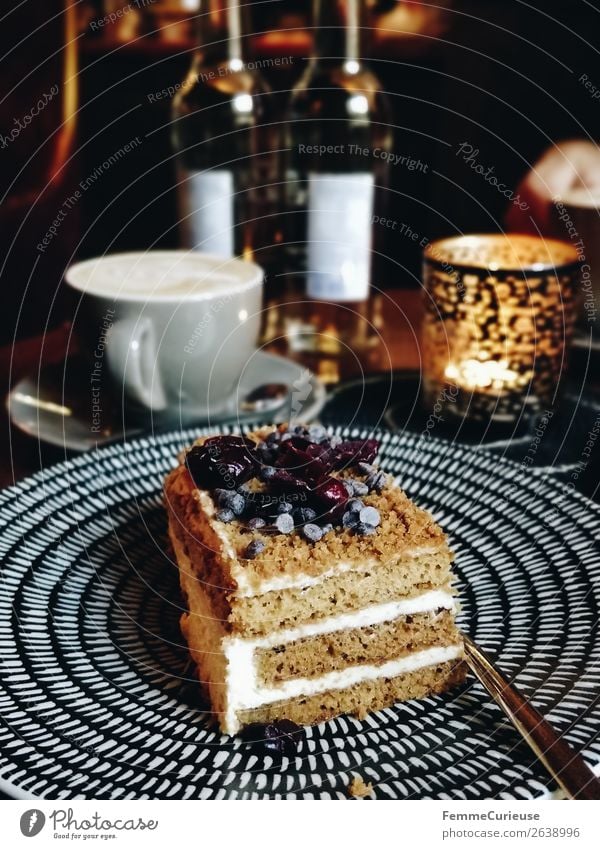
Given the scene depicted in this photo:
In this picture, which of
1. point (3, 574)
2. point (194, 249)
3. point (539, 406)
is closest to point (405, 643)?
point (3, 574)

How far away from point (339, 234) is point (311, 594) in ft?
2.92

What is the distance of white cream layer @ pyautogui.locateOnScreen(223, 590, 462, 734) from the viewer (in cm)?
87

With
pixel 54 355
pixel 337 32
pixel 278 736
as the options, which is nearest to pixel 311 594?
pixel 278 736

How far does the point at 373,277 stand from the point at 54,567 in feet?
3.37

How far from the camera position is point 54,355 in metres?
1.69

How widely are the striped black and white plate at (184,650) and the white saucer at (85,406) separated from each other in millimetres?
123

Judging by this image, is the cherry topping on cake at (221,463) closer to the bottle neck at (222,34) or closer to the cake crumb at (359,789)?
the cake crumb at (359,789)

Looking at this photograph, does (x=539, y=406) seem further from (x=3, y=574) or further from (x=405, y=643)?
(x=3, y=574)

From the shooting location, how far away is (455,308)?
4.50ft

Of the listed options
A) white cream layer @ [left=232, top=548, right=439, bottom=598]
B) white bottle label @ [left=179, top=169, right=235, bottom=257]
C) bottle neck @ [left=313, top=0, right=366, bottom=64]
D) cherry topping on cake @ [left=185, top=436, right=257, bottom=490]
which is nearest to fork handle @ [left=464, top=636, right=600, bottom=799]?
white cream layer @ [left=232, top=548, right=439, bottom=598]

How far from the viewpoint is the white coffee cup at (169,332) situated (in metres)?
1.33

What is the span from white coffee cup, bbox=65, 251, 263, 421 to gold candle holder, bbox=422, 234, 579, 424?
30 centimetres

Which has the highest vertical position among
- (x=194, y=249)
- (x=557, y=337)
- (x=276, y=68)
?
(x=276, y=68)

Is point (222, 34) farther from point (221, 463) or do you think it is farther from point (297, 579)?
point (297, 579)
